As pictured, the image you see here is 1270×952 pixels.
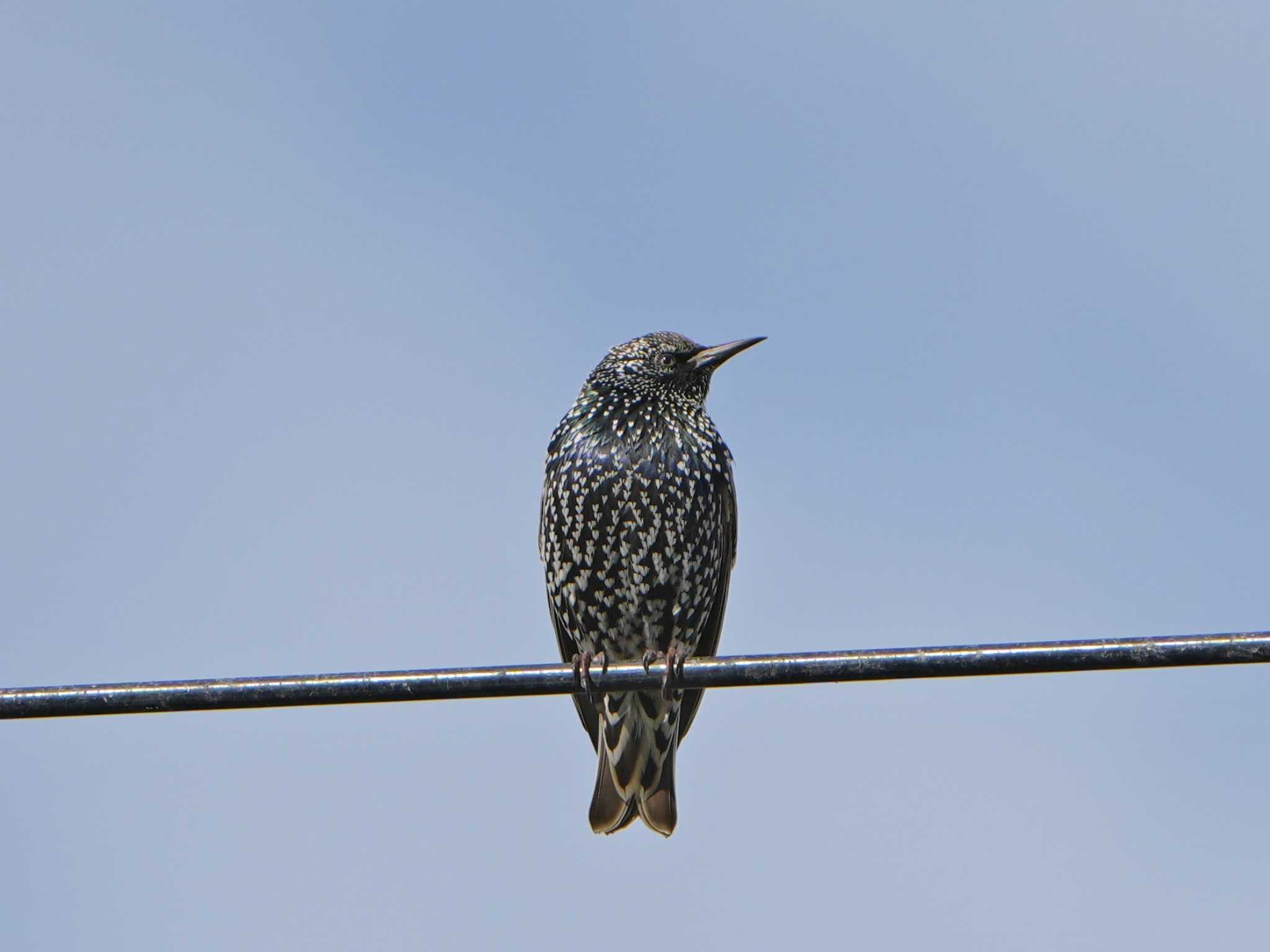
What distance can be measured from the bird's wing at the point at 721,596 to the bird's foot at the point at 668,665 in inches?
7.8

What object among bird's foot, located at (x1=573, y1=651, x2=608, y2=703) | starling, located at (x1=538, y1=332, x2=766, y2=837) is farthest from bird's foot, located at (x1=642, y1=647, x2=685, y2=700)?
bird's foot, located at (x1=573, y1=651, x2=608, y2=703)

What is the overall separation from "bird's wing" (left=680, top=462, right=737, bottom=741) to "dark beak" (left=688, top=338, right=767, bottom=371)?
0.71 meters

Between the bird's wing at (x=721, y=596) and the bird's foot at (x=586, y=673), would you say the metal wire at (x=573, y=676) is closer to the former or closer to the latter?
the bird's foot at (x=586, y=673)

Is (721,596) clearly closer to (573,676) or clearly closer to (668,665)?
(668,665)

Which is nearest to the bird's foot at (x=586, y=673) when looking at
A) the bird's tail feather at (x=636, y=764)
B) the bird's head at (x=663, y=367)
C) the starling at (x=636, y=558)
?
the starling at (x=636, y=558)

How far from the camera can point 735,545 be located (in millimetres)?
8586

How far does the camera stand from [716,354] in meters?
9.00

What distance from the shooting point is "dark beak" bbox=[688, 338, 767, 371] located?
8.95 m

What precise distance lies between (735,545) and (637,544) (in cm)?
81

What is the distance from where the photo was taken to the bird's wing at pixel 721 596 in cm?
834

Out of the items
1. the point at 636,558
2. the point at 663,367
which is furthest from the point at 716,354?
the point at 636,558

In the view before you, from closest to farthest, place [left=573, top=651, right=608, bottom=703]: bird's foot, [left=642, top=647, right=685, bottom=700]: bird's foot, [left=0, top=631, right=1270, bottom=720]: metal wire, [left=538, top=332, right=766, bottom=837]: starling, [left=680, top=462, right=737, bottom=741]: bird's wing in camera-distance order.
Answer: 1. [left=0, top=631, right=1270, bottom=720]: metal wire
2. [left=573, top=651, right=608, bottom=703]: bird's foot
3. [left=642, top=647, right=685, bottom=700]: bird's foot
4. [left=538, top=332, right=766, bottom=837]: starling
5. [left=680, top=462, right=737, bottom=741]: bird's wing

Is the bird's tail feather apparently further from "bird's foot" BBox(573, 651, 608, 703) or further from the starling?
"bird's foot" BBox(573, 651, 608, 703)

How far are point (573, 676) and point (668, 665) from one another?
3.90ft
